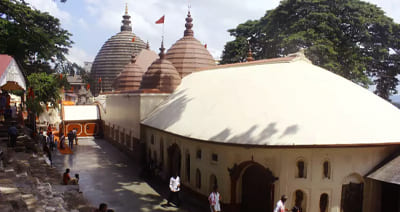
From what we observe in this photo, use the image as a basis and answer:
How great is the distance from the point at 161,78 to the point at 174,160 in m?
7.73

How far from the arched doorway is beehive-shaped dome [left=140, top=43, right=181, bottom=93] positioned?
6.80 metres

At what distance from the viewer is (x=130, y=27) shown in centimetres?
5931

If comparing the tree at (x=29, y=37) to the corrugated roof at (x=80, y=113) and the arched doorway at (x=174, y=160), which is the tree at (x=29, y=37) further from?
the arched doorway at (x=174, y=160)

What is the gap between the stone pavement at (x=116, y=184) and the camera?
14.2m

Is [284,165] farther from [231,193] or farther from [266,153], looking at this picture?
[231,193]

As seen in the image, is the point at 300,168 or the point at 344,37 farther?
the point at 344,37

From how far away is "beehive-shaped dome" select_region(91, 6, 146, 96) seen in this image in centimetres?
5072

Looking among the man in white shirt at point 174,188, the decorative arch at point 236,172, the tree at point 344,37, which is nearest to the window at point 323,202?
the decorative arch at point 236,172

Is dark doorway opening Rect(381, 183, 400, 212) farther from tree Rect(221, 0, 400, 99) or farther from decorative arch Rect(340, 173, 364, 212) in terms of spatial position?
tree Rect(221, 0, 400, 99)

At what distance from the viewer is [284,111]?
41.4 feet

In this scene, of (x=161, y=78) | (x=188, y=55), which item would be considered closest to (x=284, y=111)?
(x=161, y=78)

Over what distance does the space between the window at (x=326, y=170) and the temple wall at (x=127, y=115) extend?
13.9 m

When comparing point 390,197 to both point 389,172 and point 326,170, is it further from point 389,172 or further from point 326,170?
point 326,170

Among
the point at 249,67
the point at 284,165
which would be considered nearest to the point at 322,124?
the point at 284,165
